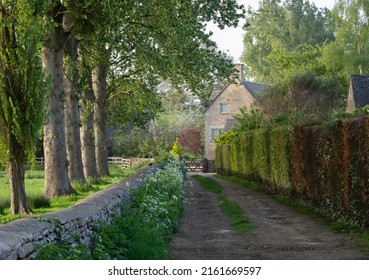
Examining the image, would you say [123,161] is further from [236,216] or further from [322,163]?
[322,163]

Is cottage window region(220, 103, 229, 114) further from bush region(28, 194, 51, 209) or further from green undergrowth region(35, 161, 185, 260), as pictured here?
green undergrowth region(35, 161, 185, 260)

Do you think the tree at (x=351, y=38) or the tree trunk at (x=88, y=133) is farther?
the tree at (x=351, y=38)

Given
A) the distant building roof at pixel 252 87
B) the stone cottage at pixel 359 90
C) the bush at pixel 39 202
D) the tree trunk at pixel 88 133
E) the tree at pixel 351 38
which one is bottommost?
the bush at pixel 39 202

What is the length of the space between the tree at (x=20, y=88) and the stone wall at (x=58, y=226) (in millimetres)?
5803

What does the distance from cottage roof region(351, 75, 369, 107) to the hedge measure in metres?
20.1

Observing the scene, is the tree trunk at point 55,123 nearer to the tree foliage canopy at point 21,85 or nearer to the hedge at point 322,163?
the tree foliage canopy at point 21,85

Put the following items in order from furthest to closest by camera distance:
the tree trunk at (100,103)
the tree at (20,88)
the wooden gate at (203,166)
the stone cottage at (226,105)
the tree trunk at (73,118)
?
the stone cottage at (226,105) → the wooden gate at (203,166) → the tree trunk at (100,103) → the tree trunk at (73,118) → the tree at (20,88)

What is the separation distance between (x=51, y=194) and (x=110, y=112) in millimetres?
17587

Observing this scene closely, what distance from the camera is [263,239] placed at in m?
14.4

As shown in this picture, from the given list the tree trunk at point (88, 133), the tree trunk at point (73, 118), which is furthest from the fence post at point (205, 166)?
the tree trunk at point (73, 118)

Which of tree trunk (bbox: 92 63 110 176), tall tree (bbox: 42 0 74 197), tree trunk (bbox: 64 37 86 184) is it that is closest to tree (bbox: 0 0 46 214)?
tall tree (bbox: 42 0 74 197)

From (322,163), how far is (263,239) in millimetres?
4640

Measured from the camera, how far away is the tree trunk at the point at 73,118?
25.6 meters

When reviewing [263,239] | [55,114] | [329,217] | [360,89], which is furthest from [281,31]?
[263,239]
